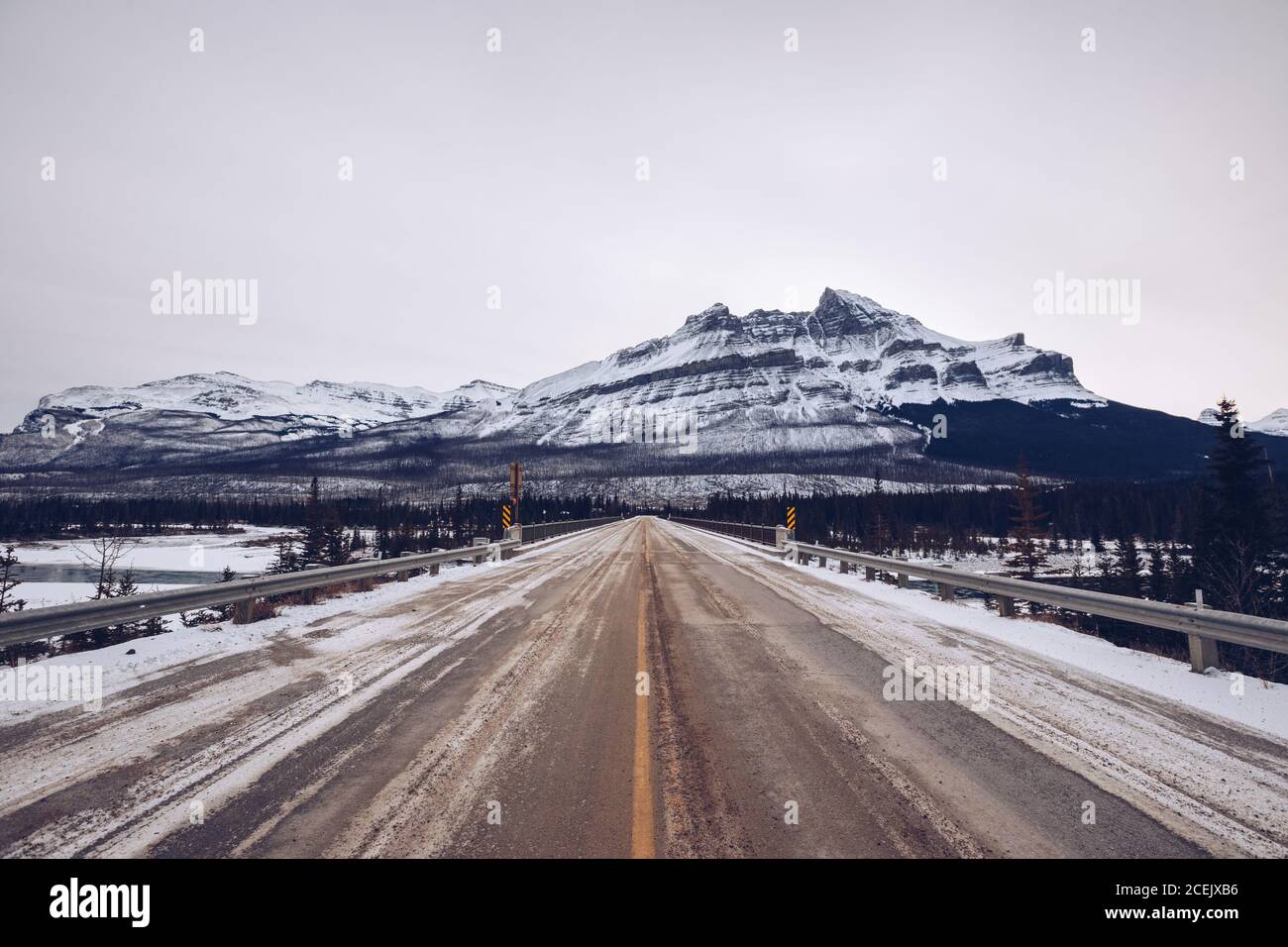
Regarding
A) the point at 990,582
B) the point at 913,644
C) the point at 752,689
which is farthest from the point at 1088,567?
the point at 752,689

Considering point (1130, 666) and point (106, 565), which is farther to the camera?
point (106, 565)

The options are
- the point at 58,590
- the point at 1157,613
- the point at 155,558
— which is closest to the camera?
the point at 1157,613

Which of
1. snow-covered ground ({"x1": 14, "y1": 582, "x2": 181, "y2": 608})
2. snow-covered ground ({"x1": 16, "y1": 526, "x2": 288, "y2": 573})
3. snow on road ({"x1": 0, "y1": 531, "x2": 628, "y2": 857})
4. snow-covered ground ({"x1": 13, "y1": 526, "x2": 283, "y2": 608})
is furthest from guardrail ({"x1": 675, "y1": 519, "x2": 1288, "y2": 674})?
snow-covered ground ({"x1": 16, "y1": 526, "x2": 288, "y2": 573})

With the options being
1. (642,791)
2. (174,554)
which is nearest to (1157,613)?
(642,791)

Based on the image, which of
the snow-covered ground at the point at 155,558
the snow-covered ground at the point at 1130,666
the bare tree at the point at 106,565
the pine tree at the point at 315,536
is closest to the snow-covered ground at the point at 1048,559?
the snow-covered ground at the point at 1130,666

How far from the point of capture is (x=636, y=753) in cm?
416

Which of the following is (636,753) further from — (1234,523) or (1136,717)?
(1234,523)

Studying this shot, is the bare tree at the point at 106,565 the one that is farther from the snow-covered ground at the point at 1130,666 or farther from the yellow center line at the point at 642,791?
the snow-covered ground at the point at 1130,666

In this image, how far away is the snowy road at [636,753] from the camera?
10.2ft

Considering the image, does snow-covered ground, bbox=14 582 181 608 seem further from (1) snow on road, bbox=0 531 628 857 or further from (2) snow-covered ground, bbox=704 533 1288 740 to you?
(2) snow-covered ground, bbox=704 533 1288 740

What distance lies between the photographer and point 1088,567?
2105 inches
